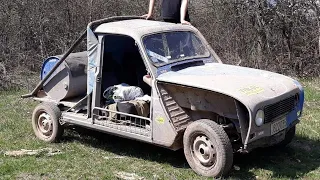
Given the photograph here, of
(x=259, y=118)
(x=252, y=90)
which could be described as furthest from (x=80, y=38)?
(x=259, y=118)

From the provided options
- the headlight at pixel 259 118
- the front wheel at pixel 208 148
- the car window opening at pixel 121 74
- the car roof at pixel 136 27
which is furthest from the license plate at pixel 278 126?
the car roof at pixel 136 27

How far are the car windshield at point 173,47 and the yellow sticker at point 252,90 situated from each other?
4.17 feet

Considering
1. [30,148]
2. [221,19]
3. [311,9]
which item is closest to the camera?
[30,148]

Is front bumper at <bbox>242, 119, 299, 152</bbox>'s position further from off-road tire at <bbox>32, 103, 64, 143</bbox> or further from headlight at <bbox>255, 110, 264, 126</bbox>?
off-road tire at <bbox>32, 103, 64, 143</bbox>

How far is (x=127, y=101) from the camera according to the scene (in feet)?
22.4

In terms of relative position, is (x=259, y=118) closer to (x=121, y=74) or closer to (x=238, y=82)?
(x=238, y=82)

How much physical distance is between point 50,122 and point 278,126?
11.3 ft

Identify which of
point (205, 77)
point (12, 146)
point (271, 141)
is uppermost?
point (205, 77)

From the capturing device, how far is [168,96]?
20.5 ft

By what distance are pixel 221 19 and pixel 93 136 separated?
20.5ft

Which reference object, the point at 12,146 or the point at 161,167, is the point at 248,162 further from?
the point at 12,146

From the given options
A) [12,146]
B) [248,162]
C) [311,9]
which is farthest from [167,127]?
[311,9]

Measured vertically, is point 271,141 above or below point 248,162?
above

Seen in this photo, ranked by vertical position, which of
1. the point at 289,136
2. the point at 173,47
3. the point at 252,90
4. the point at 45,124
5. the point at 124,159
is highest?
the point at 173,47
